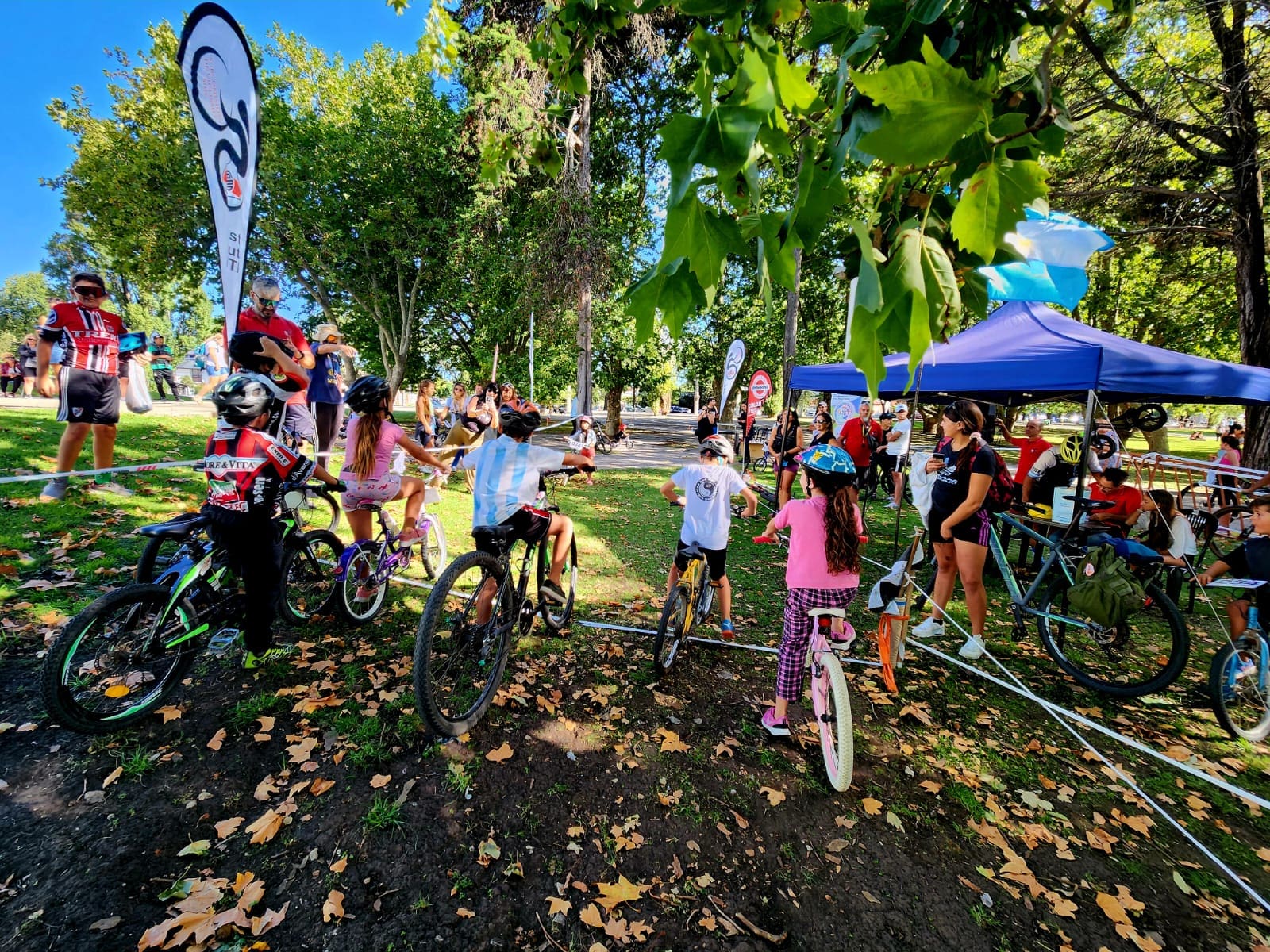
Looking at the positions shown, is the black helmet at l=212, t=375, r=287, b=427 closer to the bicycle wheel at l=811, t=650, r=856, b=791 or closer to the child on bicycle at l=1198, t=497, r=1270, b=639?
the bicycle wheel at l=811, t=650, r=856, b=791

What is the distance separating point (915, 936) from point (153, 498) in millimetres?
8268

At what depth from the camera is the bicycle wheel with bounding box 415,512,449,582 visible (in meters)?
5.43

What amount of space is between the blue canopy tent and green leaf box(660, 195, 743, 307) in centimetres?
357

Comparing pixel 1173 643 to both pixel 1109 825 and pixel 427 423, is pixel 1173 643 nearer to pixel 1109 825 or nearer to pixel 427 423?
pixel 1109 825

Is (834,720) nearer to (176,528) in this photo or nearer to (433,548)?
(176,528)

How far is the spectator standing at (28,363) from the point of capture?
15.2 metres

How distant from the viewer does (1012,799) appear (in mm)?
3141

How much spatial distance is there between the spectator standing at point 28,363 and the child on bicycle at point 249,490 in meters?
15.2

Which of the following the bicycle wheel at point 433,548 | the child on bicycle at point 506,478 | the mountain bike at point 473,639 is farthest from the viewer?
the bicycle wheel at point 433,548

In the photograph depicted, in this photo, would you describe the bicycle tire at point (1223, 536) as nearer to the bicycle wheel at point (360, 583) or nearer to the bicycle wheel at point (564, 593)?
the bicycle wheel at point (564, 593)

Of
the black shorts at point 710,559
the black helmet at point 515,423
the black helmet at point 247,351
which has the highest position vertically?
the black helmet at point 247,351

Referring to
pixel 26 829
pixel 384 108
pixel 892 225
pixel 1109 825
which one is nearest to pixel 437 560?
pixel 26 829

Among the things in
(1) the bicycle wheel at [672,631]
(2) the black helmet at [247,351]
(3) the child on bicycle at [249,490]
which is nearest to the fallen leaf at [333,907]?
(3) the child on bicycle at [249,490]

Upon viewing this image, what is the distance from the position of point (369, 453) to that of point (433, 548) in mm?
2008
